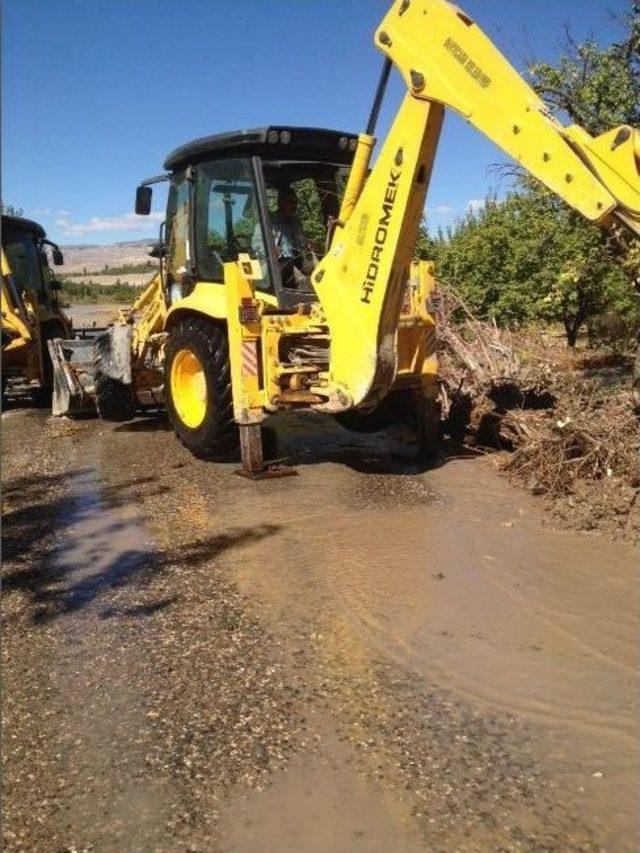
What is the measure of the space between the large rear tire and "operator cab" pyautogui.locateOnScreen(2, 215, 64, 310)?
15.8ft

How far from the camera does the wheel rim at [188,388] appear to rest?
7.39 m

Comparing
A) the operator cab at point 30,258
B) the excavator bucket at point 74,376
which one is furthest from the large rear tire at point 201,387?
the operator cab at point 30,258

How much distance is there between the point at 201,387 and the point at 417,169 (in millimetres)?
2987

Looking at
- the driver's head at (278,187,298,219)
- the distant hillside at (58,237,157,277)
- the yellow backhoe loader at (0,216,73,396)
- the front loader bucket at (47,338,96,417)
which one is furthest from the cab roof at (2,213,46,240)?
the distant hillside at (58,237,157,277)

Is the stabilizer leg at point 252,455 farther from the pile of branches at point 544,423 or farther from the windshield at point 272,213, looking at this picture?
the pile of branches at point 544,423

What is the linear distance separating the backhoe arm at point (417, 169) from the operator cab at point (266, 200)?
0.73 meters

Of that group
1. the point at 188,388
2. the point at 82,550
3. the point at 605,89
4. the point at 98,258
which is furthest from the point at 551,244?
the point at 98,258

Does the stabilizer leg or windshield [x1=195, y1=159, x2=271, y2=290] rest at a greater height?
windshield [x1=195, y1=159, x2=271, y2=290]

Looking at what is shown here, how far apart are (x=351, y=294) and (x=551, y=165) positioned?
6.10 ft

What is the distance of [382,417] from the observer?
25.5 ft

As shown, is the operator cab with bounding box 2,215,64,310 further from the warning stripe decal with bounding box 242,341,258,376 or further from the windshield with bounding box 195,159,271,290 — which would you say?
the warning stripe decal with bounding box 242,341,258,376

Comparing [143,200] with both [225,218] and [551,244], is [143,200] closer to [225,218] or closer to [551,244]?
[225,218]

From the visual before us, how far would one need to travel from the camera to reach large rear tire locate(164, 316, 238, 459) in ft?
22.2

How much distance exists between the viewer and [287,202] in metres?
6.90
